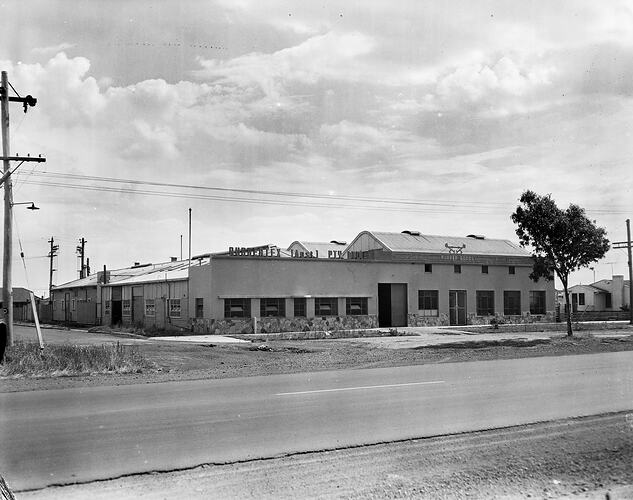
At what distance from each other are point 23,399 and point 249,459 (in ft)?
19.7

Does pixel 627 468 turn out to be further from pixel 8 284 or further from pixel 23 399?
pixel 8 284

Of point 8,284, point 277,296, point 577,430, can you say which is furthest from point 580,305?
point 577,430

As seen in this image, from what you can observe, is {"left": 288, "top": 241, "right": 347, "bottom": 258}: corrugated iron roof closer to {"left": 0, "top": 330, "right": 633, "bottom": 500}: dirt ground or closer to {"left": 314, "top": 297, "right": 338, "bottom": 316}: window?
{"left": 314, "top": 297, "right": 338, "bottom": 316}: window

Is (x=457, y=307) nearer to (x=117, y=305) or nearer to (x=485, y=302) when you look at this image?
(x=485, y=302)

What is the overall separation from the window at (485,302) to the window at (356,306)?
10260 millimetres

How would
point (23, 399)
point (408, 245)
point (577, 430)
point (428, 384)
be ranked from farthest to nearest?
point (408, 245)
point (428, 384)
point (23, 399)
point (577, 430)

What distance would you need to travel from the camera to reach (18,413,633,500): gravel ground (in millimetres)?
5938

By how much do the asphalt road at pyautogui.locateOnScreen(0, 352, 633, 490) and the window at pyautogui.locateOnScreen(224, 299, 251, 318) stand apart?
2214 cm

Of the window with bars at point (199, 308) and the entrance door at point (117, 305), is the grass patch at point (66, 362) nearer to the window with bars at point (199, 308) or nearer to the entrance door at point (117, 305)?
the window with bars at point (199, 308)

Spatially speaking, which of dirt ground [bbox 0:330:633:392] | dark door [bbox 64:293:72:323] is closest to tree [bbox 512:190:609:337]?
dirt ground [bbox 0:330:633:392]

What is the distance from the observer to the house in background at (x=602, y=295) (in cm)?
7700

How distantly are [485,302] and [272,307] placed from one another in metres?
18.0

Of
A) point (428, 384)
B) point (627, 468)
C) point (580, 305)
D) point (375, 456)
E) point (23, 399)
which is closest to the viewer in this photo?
point (627, 468)

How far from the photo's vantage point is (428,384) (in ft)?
43.1
